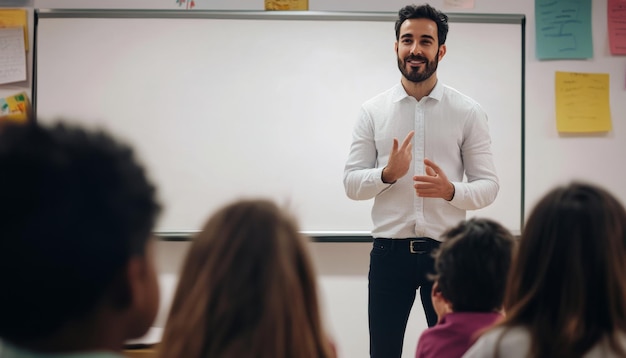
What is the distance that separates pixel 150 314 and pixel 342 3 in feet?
9.02

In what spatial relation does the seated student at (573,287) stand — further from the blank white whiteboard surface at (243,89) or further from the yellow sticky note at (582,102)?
the yellow sticky note at (582,102)

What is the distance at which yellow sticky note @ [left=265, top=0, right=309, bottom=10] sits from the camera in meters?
3.28

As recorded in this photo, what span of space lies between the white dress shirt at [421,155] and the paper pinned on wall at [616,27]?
1240 mm

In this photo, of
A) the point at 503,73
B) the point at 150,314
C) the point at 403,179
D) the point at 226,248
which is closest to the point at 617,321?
the point at 226,248

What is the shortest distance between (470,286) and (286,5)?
2.16 meters

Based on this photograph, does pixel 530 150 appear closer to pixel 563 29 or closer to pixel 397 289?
pixel 563 29

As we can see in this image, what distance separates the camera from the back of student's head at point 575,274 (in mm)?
1165

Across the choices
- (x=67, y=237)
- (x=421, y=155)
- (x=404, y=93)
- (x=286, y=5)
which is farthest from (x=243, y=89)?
(x=67, y=237)

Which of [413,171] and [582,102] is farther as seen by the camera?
[582,102]

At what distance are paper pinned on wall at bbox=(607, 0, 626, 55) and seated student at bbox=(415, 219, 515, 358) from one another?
2259 mm

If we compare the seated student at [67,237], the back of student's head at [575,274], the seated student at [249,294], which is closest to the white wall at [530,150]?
the back of student's head at [575,274]

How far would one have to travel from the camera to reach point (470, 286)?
4.97ft

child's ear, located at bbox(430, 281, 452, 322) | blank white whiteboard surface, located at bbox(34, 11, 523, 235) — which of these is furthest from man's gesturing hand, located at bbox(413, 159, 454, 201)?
blank white whiteboard surface, located at bbox(34, 11, 523, 235)

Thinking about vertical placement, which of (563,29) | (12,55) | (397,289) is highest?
(563,29)
